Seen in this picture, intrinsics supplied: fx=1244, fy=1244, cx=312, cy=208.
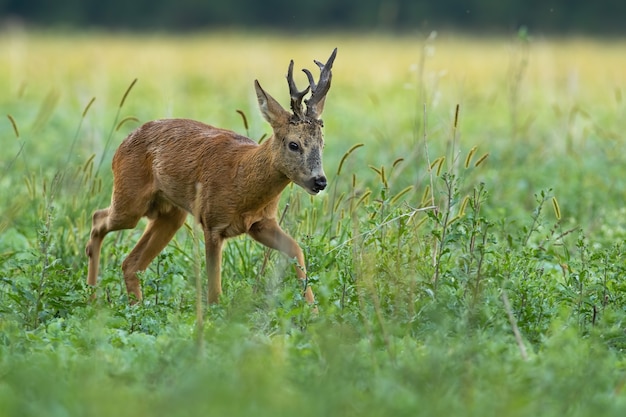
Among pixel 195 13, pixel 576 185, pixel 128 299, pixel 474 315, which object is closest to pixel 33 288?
pixel 128 299

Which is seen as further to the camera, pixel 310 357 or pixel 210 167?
pixel 210 167

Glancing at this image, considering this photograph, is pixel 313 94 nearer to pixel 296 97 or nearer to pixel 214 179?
pixel 296 97

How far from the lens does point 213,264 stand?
711cm

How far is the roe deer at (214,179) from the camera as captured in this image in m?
6.98

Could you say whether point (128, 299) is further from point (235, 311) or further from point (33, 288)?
point (235, 311)

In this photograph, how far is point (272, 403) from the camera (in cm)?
435

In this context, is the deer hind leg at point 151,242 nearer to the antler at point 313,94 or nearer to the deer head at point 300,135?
the deer head at point 300,135

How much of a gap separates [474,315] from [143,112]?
Result: 36.8 ft

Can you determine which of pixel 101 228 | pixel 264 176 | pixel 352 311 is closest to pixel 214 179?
pixel 264 176

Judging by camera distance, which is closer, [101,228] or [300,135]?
[300,135]

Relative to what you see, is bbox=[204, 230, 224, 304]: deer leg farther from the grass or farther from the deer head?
the deer head

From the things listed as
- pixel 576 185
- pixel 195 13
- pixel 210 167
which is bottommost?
pixel 195 13

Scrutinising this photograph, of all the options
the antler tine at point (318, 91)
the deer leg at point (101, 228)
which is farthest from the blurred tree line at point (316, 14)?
the antler tine at point (318, 91)

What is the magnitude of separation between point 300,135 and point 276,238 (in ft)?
2.13
